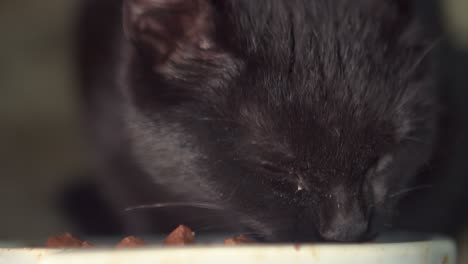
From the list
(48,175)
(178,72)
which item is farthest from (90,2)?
(178,72)

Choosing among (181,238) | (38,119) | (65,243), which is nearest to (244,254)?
(181,238)

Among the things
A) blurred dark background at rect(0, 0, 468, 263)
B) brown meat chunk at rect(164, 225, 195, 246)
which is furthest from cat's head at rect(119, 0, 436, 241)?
blurred dark background at rect(0, 0, 468, 263)

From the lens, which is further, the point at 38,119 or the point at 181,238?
the point at 38,119

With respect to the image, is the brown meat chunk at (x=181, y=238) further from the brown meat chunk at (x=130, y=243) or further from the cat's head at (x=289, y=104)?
the cat's head at (x=289, y=104)

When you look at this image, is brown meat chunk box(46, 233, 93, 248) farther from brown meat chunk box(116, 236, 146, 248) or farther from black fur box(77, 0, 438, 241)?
black fur box(77, 0, 438, 241)

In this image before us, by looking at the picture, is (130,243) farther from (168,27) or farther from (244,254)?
(168,27)

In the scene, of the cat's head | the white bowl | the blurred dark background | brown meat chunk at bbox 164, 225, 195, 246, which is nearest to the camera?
the white bowl
